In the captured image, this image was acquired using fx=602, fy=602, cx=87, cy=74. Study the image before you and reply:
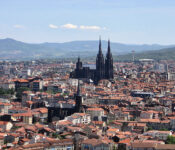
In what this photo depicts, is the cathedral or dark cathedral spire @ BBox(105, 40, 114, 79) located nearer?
dark cathedral spire @ BBox(105, 40, 114, 79)

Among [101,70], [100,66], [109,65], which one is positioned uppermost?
[109,65]

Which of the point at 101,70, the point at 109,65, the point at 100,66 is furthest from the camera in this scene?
the point at 101,70

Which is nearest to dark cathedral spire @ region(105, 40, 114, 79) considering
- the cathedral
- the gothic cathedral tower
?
the cathedral

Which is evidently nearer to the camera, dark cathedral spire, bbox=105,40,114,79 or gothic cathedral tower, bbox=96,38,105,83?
dark cathedral spire, bbox=105,40,114,79

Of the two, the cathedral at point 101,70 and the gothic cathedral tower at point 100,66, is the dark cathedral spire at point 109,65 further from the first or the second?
the gothic cathedral tower at point 100,66

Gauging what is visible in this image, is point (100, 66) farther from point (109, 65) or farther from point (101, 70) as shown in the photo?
point (109, 65)

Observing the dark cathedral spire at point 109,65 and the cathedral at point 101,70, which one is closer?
the dark cathedral spire at point 109,65

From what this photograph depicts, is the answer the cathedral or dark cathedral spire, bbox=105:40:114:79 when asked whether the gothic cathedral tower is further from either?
dark cathedral spire, bbox=105:40:114:79

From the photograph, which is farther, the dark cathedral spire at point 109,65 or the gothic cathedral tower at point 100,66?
the gothic cathedral tower at point 100,66

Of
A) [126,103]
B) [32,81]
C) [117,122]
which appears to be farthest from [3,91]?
[117,122]

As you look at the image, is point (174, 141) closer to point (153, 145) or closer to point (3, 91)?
point (153, 145)

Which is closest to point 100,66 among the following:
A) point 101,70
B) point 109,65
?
point 101,70

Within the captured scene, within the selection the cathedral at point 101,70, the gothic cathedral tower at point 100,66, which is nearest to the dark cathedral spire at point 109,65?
the cathedral at point 101,70

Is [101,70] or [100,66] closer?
[100,66]
